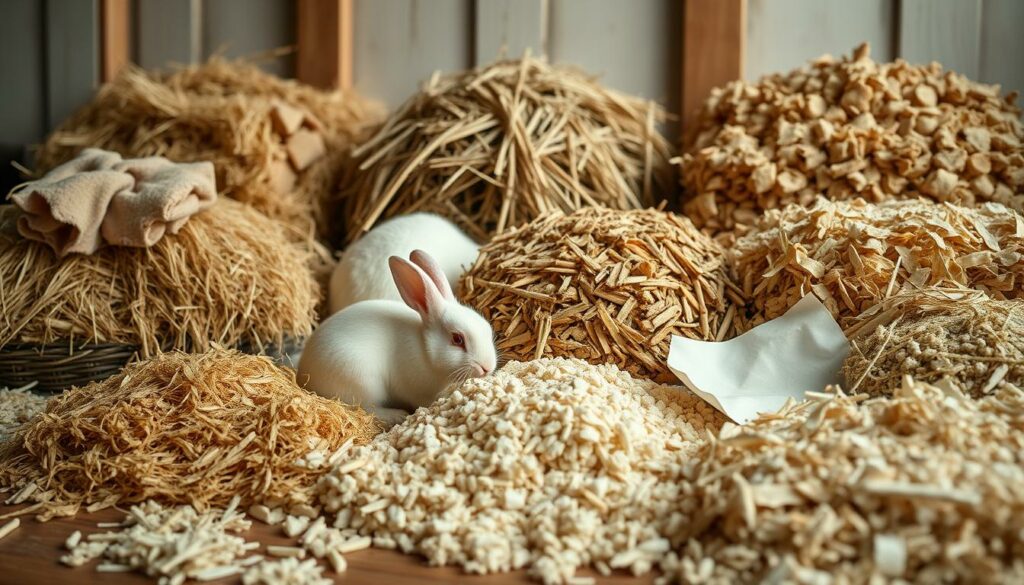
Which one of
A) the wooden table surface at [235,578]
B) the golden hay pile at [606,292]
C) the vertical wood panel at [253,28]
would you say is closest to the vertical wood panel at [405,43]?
the vertical wood panel at [253,28]

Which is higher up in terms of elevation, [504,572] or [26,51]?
[26,51]

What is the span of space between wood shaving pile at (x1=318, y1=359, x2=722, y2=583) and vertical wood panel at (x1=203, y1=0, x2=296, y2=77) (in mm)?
2881

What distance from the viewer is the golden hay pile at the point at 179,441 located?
165cm

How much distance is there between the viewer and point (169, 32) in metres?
4.19

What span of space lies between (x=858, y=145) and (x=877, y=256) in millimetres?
850

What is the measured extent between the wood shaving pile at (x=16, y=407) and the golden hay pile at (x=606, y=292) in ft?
4.41

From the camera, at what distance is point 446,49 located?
3.81 meters

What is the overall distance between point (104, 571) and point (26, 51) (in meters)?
4.05

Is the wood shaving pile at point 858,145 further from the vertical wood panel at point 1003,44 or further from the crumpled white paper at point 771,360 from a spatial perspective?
the crumpled white paper at point 771,360

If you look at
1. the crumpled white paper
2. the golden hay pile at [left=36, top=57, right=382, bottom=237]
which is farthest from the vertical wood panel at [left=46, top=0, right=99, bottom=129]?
the crumpled white paper

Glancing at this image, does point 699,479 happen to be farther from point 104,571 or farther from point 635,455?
point 104,571

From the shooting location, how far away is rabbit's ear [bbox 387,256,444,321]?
2.15 m

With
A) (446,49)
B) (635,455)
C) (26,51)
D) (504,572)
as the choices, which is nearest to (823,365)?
(635,455)

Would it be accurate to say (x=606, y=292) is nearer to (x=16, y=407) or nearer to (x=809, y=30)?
(x=16, y=407)
